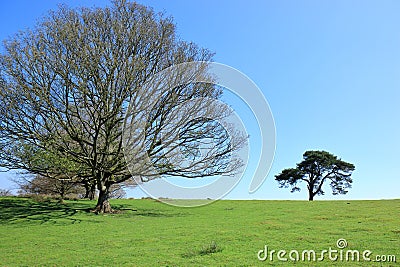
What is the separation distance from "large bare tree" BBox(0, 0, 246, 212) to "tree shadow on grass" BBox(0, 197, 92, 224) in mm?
2867

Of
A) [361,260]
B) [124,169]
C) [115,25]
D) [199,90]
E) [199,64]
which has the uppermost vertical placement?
[115,25]

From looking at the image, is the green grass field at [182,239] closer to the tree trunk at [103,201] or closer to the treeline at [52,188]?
the tree trunk at [103,201]

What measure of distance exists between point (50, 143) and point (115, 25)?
28.6 feet

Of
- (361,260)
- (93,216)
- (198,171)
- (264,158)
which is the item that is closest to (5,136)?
(93,216)

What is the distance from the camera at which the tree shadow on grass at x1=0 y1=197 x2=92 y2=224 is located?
71.6ft

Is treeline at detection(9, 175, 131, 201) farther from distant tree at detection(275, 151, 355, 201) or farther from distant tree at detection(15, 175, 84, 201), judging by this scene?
distant tree at detection(275, 151, 355, 201)

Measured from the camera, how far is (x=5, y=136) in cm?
2334

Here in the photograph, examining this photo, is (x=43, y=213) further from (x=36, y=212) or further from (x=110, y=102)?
(x=110, y=102)

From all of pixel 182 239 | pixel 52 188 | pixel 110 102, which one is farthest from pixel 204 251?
pixel 52 188

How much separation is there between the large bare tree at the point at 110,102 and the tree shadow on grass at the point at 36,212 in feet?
9.41

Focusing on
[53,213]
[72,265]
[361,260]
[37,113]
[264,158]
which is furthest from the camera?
[53,213]

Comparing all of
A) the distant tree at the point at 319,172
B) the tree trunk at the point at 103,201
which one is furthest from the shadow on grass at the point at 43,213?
the distant tree at the point at 319,172

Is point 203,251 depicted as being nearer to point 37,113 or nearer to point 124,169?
point 124,169

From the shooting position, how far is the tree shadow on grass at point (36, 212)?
859 inches
